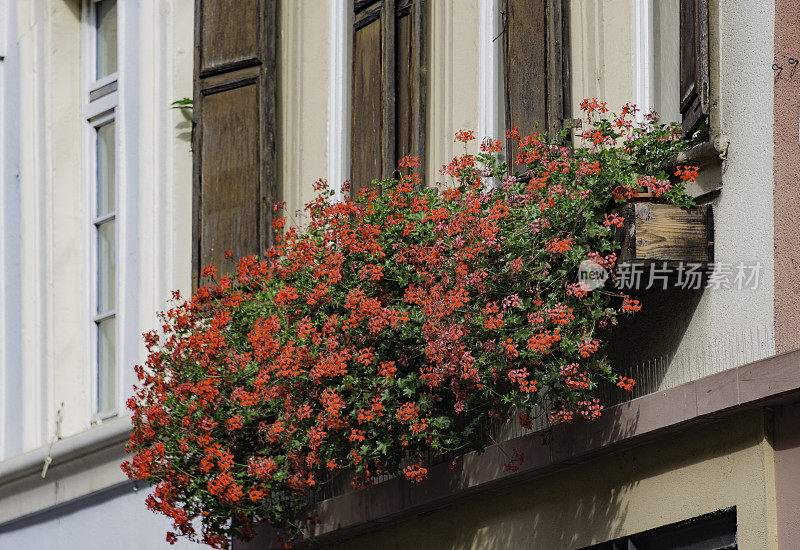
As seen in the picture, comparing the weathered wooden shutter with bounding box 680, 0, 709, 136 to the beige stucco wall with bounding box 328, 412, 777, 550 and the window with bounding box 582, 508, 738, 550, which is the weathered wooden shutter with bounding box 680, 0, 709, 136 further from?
the window with bounding box 582, 508, 738, 550

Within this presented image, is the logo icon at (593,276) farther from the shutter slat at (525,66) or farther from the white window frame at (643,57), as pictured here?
the shutter slat at (525,66)

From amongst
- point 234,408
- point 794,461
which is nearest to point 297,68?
point 234,408

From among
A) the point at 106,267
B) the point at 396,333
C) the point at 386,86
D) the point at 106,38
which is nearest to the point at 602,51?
the point at 396,333

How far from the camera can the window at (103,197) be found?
38.6 ft

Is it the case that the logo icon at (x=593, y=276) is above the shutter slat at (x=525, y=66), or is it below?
below

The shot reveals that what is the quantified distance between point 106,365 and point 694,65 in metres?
6.56

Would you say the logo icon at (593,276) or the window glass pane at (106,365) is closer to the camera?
the logo icon at (593,276)

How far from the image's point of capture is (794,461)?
→ 582 centimetres

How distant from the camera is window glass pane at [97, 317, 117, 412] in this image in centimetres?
1172

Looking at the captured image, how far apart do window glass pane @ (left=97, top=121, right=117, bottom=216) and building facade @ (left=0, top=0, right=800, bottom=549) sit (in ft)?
0.07

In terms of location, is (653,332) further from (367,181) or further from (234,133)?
(234,133)

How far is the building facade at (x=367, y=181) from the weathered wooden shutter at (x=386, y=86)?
0.02 metres

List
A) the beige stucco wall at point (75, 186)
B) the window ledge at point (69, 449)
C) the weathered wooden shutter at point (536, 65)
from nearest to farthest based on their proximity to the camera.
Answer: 1. the weathered wooden shutter at point (536, 65)
2. the window ledge at point (69, 449)
3. the beige stucco wall at point (75, 186)

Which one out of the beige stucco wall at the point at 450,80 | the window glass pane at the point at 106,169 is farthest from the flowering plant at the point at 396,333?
the window glass pane at the point at 106,169
